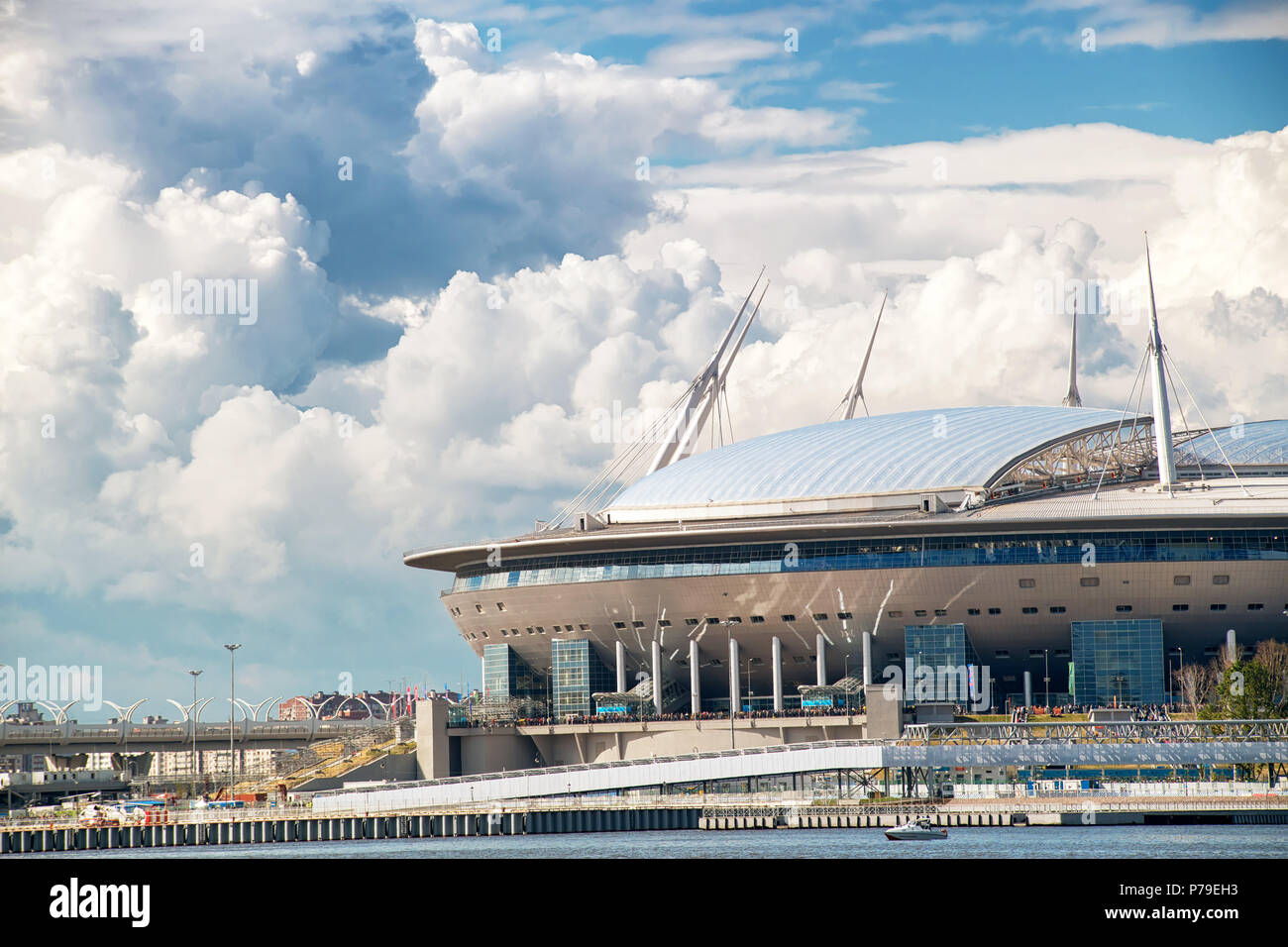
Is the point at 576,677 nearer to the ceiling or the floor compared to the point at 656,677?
nearer to the ceiling

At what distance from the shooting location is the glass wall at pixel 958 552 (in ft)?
343

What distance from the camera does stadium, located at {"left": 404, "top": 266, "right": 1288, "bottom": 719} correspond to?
104750mm

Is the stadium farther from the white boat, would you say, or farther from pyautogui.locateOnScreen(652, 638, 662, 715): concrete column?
the white boat

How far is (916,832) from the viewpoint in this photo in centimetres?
7075

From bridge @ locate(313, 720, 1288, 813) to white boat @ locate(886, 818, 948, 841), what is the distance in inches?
441

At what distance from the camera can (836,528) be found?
107m

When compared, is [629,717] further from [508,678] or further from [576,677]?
[508,678]

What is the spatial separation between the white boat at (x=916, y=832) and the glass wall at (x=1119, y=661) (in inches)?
1360

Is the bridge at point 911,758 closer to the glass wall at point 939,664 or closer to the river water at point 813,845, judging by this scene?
the river water at point 813,845

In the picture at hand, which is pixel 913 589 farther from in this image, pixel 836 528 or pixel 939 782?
pixel 939 782

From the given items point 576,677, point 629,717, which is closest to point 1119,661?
point 629,717

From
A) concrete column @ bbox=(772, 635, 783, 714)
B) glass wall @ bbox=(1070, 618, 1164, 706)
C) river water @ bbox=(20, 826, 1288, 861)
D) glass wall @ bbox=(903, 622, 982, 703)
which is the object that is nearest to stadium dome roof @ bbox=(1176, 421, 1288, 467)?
glass wall @ bbox=(1070, 618, 1164, 706)

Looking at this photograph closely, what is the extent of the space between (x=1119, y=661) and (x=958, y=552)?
11.2m
